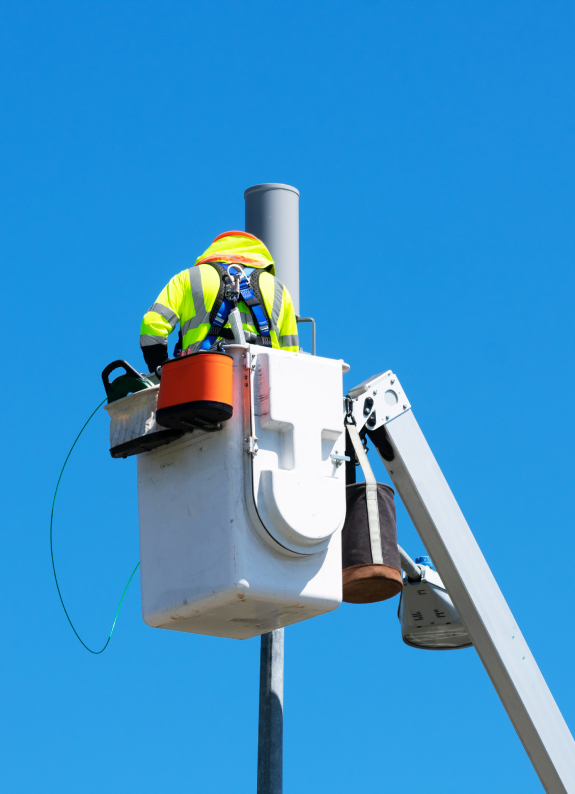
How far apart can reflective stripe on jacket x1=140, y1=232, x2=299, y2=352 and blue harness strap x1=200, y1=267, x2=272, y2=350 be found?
0.03 meters

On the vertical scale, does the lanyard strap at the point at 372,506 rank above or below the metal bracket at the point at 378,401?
below

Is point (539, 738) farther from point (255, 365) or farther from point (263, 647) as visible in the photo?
point (255, 365)

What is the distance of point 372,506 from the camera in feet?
25.9

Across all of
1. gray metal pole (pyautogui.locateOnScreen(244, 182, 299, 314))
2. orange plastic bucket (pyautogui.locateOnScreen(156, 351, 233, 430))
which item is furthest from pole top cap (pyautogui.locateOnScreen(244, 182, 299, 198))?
orange plastic bucket (pyautogui.locateOnScreen(156, 351, 233, 430))

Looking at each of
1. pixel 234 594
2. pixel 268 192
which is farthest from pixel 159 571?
pixel 268 192

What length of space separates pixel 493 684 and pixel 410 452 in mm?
1429

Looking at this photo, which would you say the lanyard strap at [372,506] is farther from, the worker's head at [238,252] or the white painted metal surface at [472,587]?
the worker's head at [238,252]

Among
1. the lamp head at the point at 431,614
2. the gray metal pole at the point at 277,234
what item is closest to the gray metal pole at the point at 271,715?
the gray metal pole at the point at 277,234

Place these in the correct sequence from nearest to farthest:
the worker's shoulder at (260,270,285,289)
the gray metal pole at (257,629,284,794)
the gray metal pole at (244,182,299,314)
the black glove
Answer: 1. the black glove
2. the worker's shoulder at (260,270,285,289)
3. the gray metal pole at (257,629,284,794)
4. the gray metal pole at (244,182,299,314)

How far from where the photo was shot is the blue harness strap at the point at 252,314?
8.13 metres

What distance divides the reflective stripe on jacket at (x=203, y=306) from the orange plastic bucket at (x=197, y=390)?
843 millimetres

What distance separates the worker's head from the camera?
8469 mm

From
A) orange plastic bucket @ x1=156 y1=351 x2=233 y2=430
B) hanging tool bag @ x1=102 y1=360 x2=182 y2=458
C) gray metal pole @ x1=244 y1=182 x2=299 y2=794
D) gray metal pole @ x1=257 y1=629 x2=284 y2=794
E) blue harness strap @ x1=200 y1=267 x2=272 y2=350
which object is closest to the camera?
orange plastic bucket @ x1=156 y1=351 x2=233 y2=430

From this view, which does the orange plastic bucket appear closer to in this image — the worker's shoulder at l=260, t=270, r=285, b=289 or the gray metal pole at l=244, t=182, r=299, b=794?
the worker's shoulder at l=260, t=270, r=285, b=289
